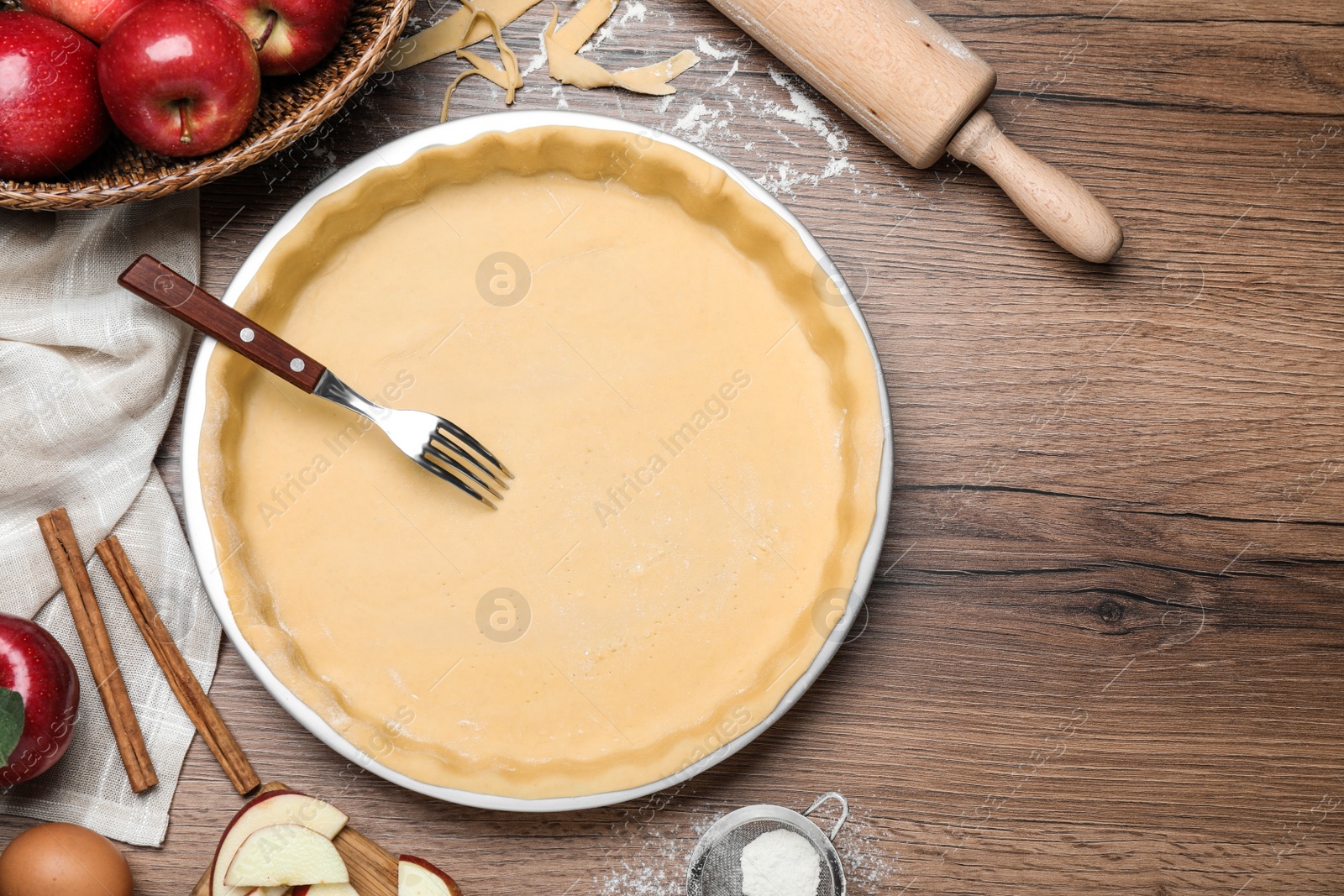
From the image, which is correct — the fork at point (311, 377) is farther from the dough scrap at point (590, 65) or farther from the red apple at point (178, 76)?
the dough scrap at point (590, 65)

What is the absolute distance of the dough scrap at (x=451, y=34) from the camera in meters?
1.15

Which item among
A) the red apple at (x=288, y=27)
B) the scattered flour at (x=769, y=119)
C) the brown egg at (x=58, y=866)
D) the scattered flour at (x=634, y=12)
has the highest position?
the red apple at (x=288, y=27)

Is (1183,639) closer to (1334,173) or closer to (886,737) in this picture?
(886,737)

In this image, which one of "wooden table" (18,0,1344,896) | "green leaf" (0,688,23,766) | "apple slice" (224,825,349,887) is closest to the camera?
"green leaf" (0,688,23,766)

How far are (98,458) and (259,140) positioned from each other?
0.47 meters

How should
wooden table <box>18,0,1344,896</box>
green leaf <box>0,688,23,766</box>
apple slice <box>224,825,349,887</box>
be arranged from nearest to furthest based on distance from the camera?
green leaf <box>0,688,23,766</box>, apple slice <box>224,825,349,887</box>, wooden table <box>18,0,1344,896</box>

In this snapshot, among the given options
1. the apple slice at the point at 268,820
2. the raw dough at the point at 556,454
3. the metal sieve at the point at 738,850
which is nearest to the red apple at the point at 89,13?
the raw dough at the point at 556,454

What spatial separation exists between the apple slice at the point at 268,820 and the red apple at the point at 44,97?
2.57 ft

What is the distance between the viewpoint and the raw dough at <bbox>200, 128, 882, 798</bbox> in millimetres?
1054

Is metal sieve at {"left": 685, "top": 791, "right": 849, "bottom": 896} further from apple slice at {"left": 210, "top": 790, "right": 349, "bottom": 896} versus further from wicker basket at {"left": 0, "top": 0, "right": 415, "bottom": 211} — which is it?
wicker basket at {"left": 0, "top": 0, "right": 415, "bottom": 211}

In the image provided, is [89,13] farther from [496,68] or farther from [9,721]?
[9,721]

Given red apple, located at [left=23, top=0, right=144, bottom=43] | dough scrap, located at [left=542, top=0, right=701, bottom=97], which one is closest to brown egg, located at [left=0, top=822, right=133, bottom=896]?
red apple, located at [left=23, top=0, right=144, bottom=43]

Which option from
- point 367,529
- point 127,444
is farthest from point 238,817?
point 127,444

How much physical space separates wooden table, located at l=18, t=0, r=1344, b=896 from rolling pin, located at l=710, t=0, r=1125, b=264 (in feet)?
0.22
